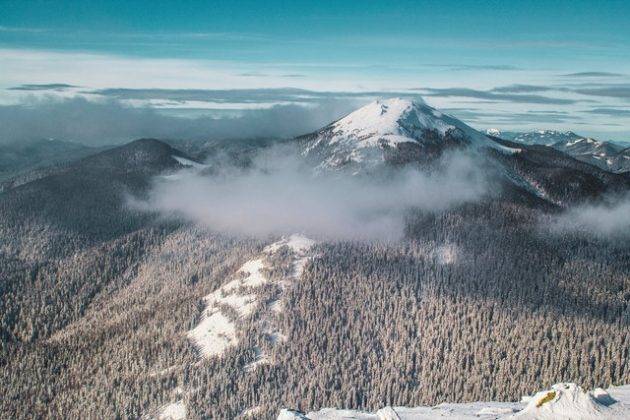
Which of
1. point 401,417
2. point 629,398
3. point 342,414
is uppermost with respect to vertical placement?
point 629,398

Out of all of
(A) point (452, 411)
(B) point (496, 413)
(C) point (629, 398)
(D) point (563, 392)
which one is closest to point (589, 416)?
(D) point (563, 392)

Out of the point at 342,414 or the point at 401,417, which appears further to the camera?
the point at 342,414

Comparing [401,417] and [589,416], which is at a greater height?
[589,416]

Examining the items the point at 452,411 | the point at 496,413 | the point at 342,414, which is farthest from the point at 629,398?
the point at 342,414

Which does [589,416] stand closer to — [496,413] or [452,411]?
[496,413]

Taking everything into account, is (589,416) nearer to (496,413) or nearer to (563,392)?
(563,392)

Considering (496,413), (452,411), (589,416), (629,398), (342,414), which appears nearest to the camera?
(589,416)

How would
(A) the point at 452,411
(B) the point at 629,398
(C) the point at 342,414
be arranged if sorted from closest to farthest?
(B) the point at 629,398, (A) the point at 452,411, (C) the point at 342,414

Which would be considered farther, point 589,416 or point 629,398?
point 629,398

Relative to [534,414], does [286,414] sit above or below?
below
